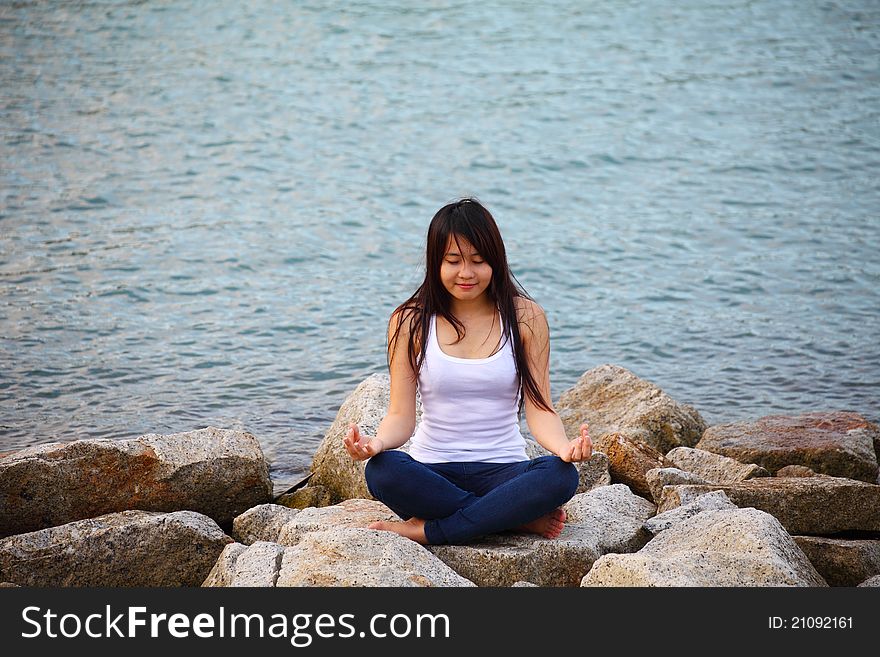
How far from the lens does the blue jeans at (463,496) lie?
5.06m

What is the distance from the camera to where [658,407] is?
8.12 meters

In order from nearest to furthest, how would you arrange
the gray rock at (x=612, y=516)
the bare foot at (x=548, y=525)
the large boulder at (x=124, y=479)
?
the bare foot at (x=548, y=525) → the gray rock at (x=612, y=516) → the large boulder at (x=124, y=479)

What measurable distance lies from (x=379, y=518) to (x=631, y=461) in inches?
74.0

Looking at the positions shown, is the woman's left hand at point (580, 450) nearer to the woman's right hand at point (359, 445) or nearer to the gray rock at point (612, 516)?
the gray rock at point (612, 516)

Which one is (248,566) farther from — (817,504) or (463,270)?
(817,504)

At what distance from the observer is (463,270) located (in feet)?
17.1

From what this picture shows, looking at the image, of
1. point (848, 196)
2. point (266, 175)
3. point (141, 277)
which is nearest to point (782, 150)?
point (848, 196)

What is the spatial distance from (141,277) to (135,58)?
1116cm

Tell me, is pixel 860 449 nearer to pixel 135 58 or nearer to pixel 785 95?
pixel 785 95

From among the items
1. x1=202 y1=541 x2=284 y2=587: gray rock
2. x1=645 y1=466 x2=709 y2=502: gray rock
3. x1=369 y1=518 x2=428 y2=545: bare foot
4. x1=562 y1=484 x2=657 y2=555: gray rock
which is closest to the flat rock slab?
x1=562 y1=484 x2=657 y2=555: gray rock

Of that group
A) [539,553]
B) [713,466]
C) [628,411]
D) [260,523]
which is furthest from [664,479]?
[260,523]

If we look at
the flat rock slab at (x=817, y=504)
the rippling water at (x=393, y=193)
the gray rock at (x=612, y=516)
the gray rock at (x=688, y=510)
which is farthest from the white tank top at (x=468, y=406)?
the rippling water at (x=393, y=193)

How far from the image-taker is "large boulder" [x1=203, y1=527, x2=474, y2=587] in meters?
4.44

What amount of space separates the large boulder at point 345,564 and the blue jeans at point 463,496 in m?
0.35
